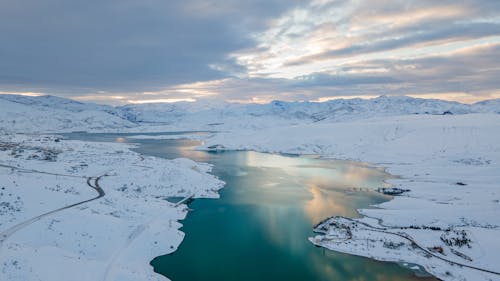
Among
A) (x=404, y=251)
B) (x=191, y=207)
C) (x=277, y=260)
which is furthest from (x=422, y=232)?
(x=191, y=207)

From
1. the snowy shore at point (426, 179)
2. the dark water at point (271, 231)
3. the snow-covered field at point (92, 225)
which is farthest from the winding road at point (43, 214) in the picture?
the snowy shore at point (426, 179)

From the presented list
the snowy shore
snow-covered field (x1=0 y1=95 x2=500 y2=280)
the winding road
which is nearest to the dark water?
snow-covered field (x1=0 y1=95 x2=500 y2=280)

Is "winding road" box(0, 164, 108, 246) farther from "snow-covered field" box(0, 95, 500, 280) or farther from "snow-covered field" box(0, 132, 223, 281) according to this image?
"snow-covered field" box(0, 95, 500, 280)

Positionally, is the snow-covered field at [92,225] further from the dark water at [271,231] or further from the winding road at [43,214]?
the dark water at [271,231]

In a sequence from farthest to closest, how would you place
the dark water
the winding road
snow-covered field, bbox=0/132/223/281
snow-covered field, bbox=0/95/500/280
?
the winding road < the dark water < snow-covered field, bbox=0/95/500/280 < snow-covered field, bbox=0/132/223/281

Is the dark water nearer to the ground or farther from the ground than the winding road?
nearer to the ground

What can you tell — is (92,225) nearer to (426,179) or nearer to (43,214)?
(43,214)

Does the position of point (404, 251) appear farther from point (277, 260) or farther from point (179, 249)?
point (179, 249)

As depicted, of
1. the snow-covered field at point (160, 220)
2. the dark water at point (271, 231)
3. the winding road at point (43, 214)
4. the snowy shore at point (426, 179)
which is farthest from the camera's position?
the snowy shore at point (426, 179)

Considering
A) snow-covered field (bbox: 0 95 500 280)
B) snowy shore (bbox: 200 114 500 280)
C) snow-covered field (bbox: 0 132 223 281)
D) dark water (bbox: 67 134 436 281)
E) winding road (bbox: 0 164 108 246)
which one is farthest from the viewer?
snowy shore (bbox: 200 114 500 280)
